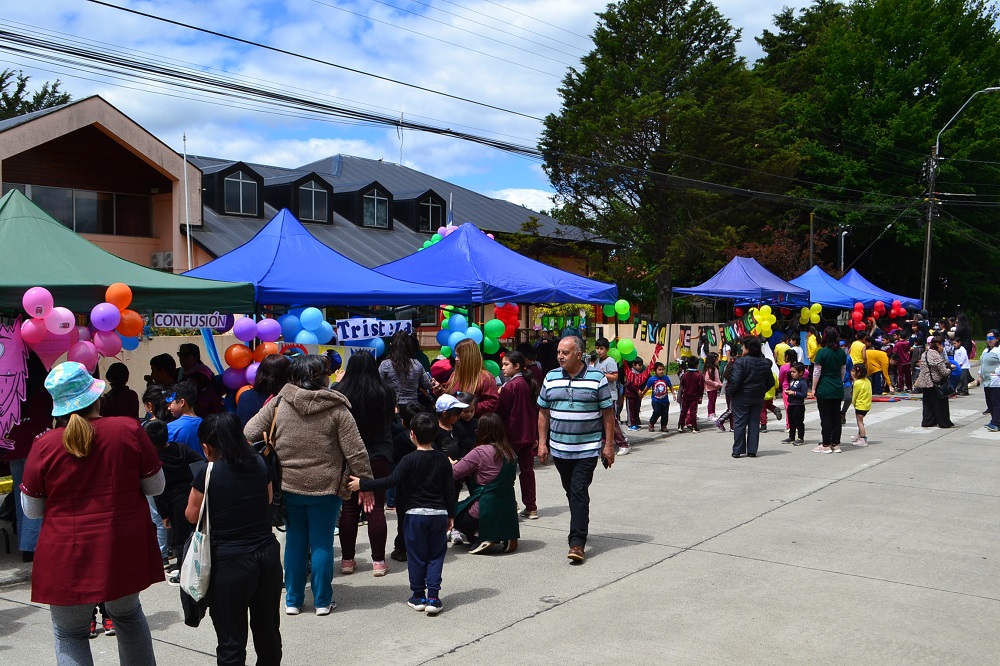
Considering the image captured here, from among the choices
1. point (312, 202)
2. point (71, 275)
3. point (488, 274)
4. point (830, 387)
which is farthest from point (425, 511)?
point (312, 202)

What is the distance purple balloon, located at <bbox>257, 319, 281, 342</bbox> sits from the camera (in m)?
9.87

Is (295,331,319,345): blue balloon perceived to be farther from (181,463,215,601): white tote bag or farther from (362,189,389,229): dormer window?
(362,189,389,229): dormer window

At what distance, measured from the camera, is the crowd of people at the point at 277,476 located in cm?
427

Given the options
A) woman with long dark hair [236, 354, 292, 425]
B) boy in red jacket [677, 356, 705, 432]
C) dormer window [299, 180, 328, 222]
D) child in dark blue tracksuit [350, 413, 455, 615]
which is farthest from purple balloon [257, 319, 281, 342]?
dormer window [299, 180, 328, 222]

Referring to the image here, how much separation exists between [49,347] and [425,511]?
355 cm

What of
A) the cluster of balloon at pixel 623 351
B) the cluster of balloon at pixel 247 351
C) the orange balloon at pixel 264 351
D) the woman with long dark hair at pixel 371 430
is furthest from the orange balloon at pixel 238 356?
the cluster of balloon at pixel 623 351

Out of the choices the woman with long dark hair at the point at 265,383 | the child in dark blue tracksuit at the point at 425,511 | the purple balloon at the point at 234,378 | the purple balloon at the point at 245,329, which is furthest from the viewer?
the purple balloon at the point at 245,329

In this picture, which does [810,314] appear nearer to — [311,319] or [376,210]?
[311,319]

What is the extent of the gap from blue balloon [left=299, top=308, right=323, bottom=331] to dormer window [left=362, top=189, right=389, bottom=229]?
88.4 feet

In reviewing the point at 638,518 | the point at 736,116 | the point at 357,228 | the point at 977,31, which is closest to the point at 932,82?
the point at 977,31

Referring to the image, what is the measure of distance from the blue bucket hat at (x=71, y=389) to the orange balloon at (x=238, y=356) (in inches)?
205

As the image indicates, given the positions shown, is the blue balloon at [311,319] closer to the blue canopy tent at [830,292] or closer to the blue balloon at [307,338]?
the blue balloon at [307,338]

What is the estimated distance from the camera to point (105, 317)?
786cm

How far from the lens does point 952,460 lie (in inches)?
508
